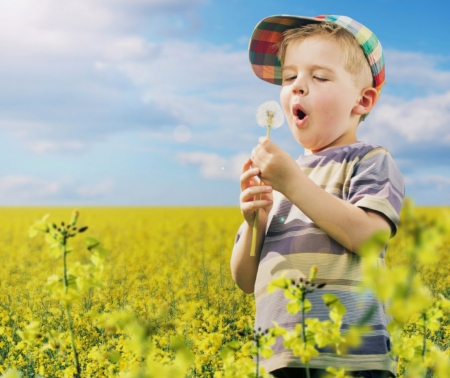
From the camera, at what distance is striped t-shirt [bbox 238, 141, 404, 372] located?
2016 mm

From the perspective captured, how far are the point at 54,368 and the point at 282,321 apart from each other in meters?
1.90

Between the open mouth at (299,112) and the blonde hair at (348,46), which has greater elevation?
the blonde hair at (348,46)

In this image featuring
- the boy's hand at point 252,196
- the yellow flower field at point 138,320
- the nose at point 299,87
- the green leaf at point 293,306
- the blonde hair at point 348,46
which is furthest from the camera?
the blonde hair at point 348,46

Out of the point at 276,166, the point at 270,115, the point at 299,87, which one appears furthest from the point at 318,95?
the point at 276,166

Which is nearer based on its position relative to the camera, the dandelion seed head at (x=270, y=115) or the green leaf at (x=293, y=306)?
the green leaf at (x=293, y=306)

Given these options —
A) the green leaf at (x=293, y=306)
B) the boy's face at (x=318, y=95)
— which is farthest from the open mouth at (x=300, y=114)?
the green leaf at (x=293, y=306)

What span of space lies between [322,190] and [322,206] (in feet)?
0.20

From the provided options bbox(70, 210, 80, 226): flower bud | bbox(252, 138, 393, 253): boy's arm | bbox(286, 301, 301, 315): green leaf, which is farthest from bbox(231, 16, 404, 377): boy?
bbox(70, 210, 80, 226): flower bud

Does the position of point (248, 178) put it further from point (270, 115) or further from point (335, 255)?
point (335, 255)

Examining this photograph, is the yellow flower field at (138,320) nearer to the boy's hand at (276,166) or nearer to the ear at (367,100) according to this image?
the boy's hand at (276,166)

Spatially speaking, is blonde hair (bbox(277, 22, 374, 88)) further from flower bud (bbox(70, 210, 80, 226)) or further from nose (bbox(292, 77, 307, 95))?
flower bud (bbox(70, 210, 80, 226))

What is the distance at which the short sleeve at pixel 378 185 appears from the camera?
6.65 feet

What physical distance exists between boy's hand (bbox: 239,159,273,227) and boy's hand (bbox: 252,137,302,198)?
0.16 ft

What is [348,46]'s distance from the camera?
2391 mm
